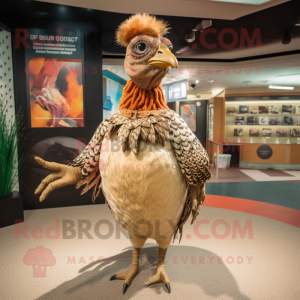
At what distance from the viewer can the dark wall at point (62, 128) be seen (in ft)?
9.29

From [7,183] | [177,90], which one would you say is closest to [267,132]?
[177,90]

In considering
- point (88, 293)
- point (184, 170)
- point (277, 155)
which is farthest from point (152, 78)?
point (277, 155)

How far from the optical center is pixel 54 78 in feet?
9.58

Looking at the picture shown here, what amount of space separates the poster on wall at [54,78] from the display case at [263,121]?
5012 mm

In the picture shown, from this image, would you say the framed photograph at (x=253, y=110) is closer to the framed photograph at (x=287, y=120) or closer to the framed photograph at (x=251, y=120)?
the framed photograph at (x=251, y=120)

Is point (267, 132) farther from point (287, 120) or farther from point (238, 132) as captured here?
point (238, 132)

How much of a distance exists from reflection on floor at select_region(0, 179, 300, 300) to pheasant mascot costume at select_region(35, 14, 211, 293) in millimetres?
541

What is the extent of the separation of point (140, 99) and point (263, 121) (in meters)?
6.50

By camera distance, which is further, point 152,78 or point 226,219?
point 226,219

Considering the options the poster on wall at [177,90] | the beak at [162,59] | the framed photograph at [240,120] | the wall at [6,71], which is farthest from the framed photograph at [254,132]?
the beak at [162,59]

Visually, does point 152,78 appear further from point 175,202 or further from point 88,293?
point 88,293

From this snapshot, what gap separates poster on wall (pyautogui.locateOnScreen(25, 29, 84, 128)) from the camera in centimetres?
285

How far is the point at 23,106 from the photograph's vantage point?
2.88m

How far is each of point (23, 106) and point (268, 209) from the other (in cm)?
321
